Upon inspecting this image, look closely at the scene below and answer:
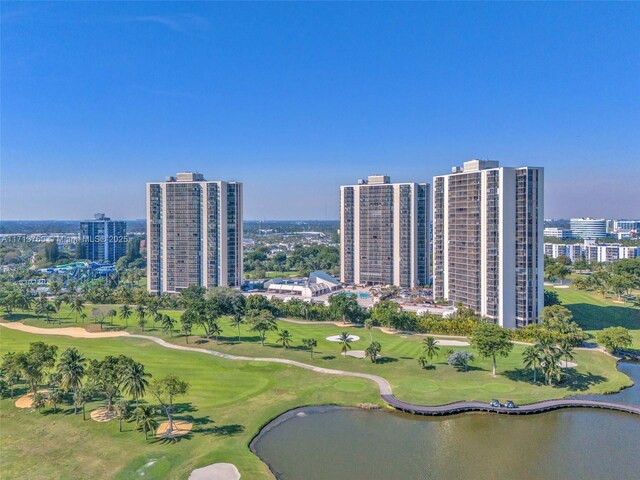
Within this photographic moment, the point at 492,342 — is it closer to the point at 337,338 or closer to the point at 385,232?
the point at 337,338

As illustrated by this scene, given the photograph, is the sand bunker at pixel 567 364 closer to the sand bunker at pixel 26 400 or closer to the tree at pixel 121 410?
the tree at pixel 121 410

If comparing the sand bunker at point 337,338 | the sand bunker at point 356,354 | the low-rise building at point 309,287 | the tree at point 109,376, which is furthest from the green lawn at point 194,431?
the low-rise building at point 309,287

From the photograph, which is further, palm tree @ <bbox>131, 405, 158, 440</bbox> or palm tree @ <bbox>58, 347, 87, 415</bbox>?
palm tree @ <bbox>58, 347, 87, 415</bbox>

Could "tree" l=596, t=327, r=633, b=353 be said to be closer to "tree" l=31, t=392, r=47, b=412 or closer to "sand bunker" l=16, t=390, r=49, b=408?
"tree" l=31, t=392, r=47, b=412

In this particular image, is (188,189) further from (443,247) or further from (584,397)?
(584,397)

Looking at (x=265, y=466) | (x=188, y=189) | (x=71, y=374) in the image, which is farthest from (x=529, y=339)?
(x=188, y=189)

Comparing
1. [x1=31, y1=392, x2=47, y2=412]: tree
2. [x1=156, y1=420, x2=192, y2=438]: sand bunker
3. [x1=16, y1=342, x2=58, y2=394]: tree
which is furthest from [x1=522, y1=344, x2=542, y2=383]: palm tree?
[x1=16, y1=342, x2=58, y2=394]: tree
